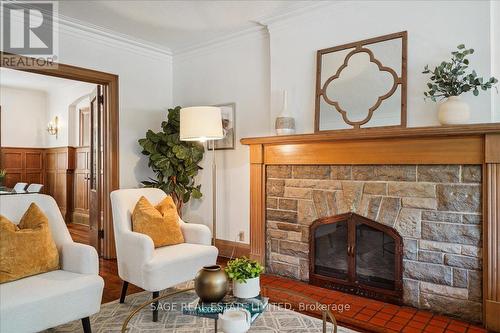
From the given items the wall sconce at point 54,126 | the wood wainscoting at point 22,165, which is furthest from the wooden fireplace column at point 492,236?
the wood wainscoting at point 22,165

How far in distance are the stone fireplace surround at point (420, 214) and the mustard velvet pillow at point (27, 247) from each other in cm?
204

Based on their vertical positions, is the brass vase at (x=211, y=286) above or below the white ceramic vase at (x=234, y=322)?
above

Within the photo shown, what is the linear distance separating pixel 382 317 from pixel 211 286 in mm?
1468

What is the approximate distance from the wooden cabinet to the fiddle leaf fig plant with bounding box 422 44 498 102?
567 cm

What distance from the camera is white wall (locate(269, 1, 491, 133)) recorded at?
8.23 ft

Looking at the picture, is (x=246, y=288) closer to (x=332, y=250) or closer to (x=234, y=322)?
(x=234, y=322)

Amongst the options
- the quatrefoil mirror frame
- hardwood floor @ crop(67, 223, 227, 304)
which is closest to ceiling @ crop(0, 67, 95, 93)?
hardwood floor @ crop(67, 223, 227, 304)

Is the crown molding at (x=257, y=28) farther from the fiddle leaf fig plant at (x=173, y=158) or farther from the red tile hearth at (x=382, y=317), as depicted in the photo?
the red tile hearth at (x=382, y=317)

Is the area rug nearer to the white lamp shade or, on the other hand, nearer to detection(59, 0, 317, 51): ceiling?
the white lamp shade

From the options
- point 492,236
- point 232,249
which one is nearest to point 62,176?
point 232,249

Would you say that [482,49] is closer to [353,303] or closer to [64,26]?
[353,303]

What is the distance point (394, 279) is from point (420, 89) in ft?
4.92

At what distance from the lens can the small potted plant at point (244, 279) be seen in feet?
5.81

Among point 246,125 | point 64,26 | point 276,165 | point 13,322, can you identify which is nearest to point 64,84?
point 64,26
